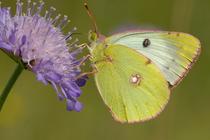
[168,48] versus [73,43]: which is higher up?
[73,43]

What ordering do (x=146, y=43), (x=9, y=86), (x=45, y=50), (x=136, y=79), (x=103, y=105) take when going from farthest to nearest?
1. (x=103, y=105)
2. (x=136, y=79)
3. (x=146, y=43)
4. (x=45, y=50)
5. (x=9, y=86)

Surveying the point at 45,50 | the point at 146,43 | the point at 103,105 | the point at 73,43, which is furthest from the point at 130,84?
the point at 103,105

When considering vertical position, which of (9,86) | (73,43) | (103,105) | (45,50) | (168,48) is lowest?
(103,105)

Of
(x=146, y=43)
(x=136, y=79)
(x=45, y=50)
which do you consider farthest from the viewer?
(x=136, y=79)

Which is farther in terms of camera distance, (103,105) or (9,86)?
(103,105)

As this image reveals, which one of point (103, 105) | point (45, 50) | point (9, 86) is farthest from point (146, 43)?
point (103, 105)

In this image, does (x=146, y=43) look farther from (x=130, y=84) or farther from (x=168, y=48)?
(x=130, y=84)
